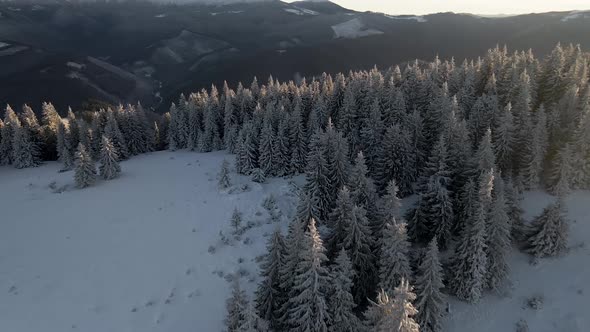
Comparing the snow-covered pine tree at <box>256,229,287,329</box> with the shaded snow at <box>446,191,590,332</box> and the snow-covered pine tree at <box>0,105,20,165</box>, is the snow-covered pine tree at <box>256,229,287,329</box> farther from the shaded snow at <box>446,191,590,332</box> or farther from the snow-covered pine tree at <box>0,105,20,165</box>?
the snow-covered pine tree at <box>0,105,20,165</box>

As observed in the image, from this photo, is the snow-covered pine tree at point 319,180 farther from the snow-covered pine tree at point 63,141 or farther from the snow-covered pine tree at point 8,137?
the snow-covered pine tree at point 8,137

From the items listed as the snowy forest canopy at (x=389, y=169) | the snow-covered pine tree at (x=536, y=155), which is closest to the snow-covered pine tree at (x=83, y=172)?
the snowy forest canopy at (x=389, y=169)

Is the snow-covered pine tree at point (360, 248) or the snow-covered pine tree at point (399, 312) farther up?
the snow-covered pine tree at point (399, 312)

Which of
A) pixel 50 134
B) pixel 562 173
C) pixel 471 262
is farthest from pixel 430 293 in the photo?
pixel 50 134

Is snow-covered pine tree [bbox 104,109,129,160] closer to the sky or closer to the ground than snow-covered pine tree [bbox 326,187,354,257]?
closer to the ground

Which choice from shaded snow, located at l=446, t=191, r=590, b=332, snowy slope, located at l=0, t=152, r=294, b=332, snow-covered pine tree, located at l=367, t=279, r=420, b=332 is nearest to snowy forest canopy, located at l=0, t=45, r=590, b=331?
snow-covered pine tree, located at l=367, t=279, r=420, b=332

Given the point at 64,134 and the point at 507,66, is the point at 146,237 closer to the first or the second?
the point at 64,134
